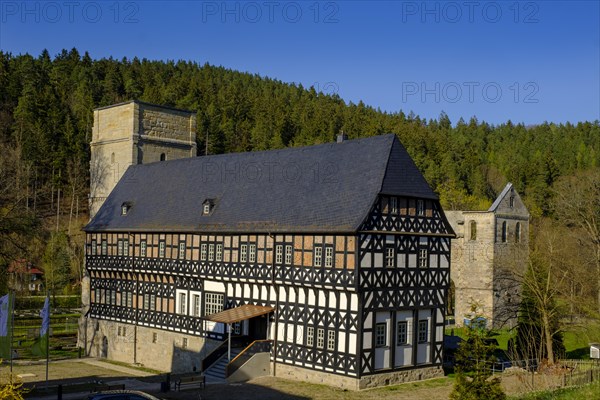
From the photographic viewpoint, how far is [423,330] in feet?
86.3

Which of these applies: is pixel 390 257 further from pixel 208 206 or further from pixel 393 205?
pixel 208 206

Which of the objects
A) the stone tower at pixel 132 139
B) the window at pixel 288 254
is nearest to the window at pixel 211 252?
the window at pixel 288 254

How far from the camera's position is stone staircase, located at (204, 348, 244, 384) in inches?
1022

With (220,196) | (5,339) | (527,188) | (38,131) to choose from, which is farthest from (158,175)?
(527,188)

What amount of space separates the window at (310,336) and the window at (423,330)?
422cm

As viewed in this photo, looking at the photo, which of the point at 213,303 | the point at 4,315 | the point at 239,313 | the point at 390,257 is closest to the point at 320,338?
the point at 239,313

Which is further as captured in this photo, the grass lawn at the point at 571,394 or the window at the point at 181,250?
the window at the point at 181,250

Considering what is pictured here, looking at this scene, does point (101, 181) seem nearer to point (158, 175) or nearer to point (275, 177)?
point (158, 175)

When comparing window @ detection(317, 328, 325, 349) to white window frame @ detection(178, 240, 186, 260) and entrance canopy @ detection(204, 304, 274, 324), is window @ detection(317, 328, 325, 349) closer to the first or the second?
entrance canopy @ detection(204, 304, 274, 324)

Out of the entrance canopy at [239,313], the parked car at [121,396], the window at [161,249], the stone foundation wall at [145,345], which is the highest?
the window at [161,249]

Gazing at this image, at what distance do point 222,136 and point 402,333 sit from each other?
188 ft

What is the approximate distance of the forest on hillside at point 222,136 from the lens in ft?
209

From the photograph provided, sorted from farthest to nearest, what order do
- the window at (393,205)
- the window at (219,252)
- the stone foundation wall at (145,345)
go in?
the stone foundation wall at (145,345) < the window at (219,252) < the window at (393,205)

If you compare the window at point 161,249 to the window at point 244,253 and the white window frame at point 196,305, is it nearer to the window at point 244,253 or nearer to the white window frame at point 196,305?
the white window frame at point 196,305
